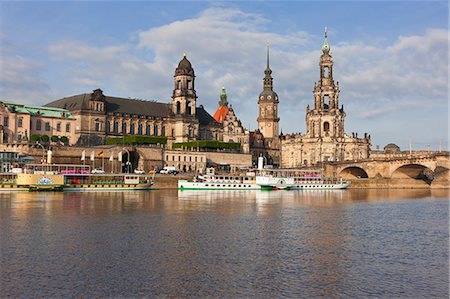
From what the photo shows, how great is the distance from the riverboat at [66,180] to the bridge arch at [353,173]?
1780 inches

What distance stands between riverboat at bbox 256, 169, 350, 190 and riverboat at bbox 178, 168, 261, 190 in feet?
4.78

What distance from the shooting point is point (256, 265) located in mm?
25438

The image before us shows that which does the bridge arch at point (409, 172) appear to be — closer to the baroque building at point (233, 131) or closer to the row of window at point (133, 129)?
Result: the baroque building at point (233, 131)

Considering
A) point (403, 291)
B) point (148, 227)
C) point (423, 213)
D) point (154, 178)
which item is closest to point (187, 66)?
point (154, 178)

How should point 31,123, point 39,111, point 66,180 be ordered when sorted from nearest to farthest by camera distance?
1. point 66,180
2. point 31,123
3. point 39,111

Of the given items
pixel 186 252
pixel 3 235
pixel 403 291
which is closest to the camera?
pixel 403 291

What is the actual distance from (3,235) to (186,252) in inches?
427

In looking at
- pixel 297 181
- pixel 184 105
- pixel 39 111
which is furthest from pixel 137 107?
pixel 297 181

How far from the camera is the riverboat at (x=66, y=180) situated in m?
70.4

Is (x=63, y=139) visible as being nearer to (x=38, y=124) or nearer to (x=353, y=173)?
(x=38, y=124)

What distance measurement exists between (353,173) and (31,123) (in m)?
63.0

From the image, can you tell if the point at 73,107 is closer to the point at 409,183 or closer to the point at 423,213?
the point at 409,183

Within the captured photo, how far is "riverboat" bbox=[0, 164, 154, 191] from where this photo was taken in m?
70.4

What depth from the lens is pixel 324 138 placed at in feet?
429
